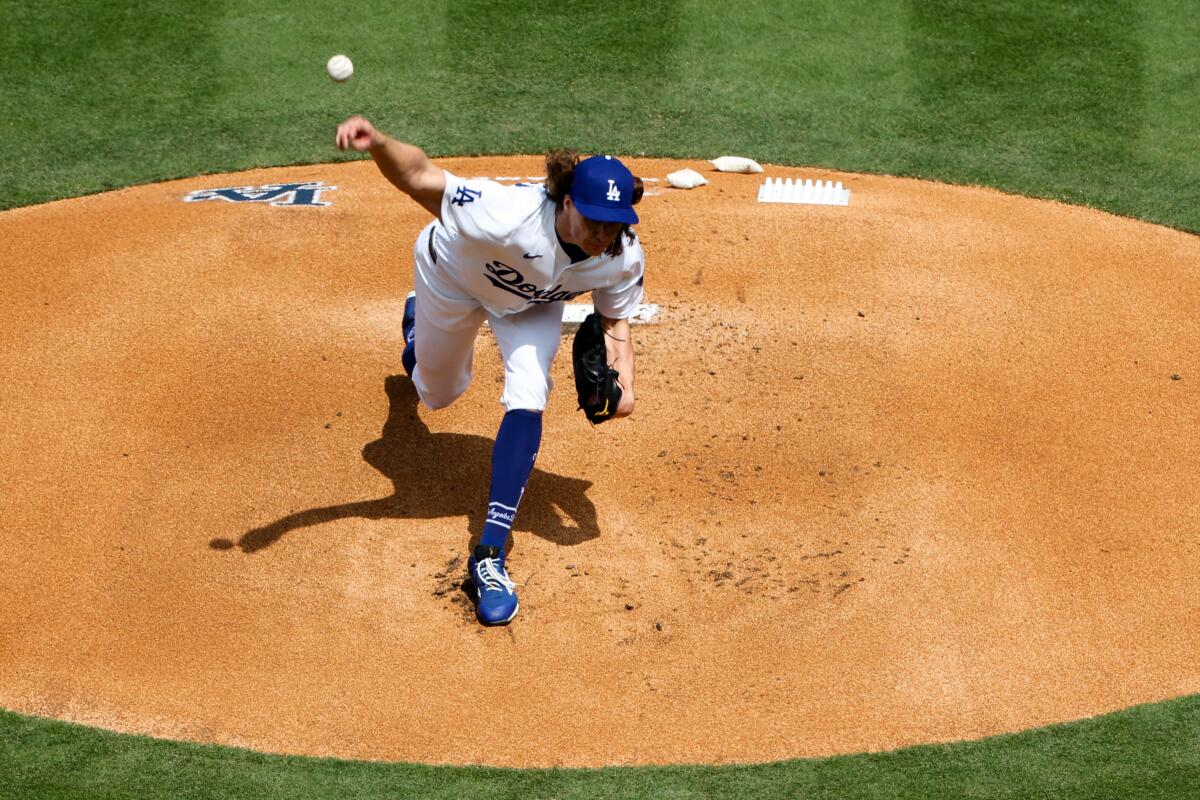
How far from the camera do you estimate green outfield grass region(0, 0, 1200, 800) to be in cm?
967

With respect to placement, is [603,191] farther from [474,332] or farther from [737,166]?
[737,166]

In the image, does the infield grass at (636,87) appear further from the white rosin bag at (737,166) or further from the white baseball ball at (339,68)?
the white baseball ball at (339,68)

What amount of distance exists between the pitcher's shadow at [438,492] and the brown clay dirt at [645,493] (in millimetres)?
19

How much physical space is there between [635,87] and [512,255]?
5258mm

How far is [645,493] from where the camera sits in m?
6.59

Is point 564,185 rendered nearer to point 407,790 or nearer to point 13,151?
point 407,790

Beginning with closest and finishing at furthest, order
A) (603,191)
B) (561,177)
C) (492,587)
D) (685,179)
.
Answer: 1. (603,191)
2. (561,177)
3. (492,587)
4. (685,179)

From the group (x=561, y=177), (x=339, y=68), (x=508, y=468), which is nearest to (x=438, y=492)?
(x=508, y=468)

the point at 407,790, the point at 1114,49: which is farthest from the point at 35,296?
the point at 1114,49

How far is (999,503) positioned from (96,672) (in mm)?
4047

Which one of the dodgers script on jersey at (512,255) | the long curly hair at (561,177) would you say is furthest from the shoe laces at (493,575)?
the long curly hair at (561,177)

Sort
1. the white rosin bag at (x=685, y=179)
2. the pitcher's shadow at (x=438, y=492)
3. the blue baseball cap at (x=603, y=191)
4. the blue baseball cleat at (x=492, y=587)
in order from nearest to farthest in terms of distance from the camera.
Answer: the blue baseball cap at (x=603, y=191), the blue baseball cleat at (x=492, y=587), the pitcher's shadow at (x=438, y=492), the white rosin bag at (x=685, y=179)

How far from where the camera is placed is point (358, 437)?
6.88m

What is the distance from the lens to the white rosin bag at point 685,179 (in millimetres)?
9094
